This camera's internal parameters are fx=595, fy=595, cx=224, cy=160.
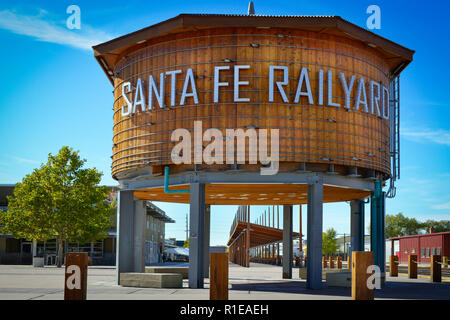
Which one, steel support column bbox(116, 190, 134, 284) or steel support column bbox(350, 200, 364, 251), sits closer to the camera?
steel support column bbox(116, 190, 134, 284)

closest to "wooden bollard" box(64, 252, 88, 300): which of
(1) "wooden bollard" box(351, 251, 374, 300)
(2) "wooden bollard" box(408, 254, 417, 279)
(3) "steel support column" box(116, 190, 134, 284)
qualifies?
(1) "wooden bollard" box(351, 251, 374, 300)

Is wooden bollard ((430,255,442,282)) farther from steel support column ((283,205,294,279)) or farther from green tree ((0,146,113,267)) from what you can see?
green tree ((0,146,113,267))

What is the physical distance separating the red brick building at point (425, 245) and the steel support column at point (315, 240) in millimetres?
44969

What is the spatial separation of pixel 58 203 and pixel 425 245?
44.7m

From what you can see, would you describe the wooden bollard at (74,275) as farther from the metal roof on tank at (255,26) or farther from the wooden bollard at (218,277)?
the metal roof on tank at (255,26)

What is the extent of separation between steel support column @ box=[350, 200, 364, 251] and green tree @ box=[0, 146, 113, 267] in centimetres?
2881

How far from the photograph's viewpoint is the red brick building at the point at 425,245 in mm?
65688

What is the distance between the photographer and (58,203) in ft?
172

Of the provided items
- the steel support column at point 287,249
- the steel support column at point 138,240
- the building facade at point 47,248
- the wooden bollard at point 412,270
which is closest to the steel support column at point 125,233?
the steel support column at point 138,240

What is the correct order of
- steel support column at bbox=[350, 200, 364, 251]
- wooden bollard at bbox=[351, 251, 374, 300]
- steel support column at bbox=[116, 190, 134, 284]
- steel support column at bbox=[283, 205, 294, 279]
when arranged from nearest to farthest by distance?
1. wooden bollard at bbox=[351, 251, 374, 300]
2. steel support column at bbox=[116, 190, 134, 284]
3. steel support column at bbox=[350, 200, 364, 251]
4. steel support column at bbox=[283, 205, 294, 279]

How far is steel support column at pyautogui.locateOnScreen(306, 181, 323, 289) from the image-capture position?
81.7 feet

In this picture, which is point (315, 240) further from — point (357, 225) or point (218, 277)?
point (218, 277)

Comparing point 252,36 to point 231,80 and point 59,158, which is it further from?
point 59,158

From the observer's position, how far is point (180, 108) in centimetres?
2552
